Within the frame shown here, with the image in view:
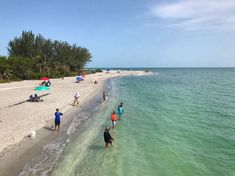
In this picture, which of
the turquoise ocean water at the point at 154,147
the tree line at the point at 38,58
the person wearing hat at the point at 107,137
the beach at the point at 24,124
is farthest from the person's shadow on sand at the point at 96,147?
the tree line at the point at 38,58

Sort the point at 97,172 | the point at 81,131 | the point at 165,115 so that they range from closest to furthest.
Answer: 1. the point at 97,172
2. the point at 81,131
3. the point at 165,115

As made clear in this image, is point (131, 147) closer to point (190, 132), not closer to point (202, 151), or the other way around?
point (202, 151)

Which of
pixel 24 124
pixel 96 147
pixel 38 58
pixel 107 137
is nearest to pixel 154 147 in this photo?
pixel 107 137

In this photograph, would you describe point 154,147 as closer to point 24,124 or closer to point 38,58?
point 24,124

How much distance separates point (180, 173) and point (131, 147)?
16.3 feet

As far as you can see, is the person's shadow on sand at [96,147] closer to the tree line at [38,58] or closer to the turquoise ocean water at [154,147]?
the turquoise ocean water at [154,147]

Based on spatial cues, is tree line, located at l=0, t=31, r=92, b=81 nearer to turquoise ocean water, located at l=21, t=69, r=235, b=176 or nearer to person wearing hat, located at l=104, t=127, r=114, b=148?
turquoise ocean water, located at l=21, t=69, r=235, b=176

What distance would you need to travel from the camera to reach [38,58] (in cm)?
8144

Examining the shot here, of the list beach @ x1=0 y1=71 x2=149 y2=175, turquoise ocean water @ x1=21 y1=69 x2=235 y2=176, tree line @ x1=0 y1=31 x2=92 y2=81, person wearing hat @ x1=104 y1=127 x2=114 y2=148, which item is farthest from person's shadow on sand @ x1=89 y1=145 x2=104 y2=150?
tree line @ x1=0 y1=31 x2=92 y2=81

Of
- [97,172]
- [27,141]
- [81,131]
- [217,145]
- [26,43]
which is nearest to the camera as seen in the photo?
[97,172]

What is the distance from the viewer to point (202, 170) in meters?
15.1

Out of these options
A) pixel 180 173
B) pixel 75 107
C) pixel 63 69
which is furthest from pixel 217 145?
pixel 63 69

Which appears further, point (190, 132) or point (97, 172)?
point (190, 132)

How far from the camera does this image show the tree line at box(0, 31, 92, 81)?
222 ft
